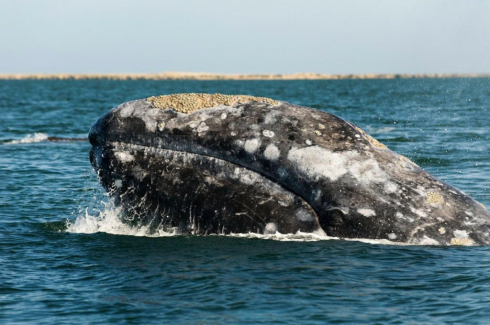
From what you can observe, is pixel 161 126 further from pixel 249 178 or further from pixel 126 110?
pixel 249 178

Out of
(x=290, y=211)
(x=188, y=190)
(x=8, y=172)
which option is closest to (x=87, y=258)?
(x=188, y=190)

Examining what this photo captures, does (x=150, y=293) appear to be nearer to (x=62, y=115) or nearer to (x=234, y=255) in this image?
(x=234, y=255)

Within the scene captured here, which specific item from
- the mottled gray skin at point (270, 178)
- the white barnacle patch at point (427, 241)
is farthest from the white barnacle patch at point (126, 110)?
the white barnacle patch at point (427, 241)

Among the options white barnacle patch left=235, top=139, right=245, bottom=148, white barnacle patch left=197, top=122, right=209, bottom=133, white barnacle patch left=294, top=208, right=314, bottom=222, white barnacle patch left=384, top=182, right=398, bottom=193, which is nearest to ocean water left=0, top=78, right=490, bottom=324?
white barnacle patch left=294, top=208, right=314, bottom=222

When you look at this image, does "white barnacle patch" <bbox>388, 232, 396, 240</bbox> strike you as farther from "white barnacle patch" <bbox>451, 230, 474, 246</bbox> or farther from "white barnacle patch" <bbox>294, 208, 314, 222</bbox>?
"white barnacle patch" <bbox>294, 208, 314, 222</bbox>

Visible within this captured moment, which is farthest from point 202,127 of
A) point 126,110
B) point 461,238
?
point 461,238

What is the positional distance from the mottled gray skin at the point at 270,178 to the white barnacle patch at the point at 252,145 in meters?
0.01

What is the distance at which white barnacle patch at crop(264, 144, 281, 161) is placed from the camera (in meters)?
7.71

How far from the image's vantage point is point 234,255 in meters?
7.69

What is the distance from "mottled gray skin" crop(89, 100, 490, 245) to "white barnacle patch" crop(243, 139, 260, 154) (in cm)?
1

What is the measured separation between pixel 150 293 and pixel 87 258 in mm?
1598

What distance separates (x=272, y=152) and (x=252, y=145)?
23 cm

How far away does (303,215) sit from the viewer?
303 inches

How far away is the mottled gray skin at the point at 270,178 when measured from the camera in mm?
7527
